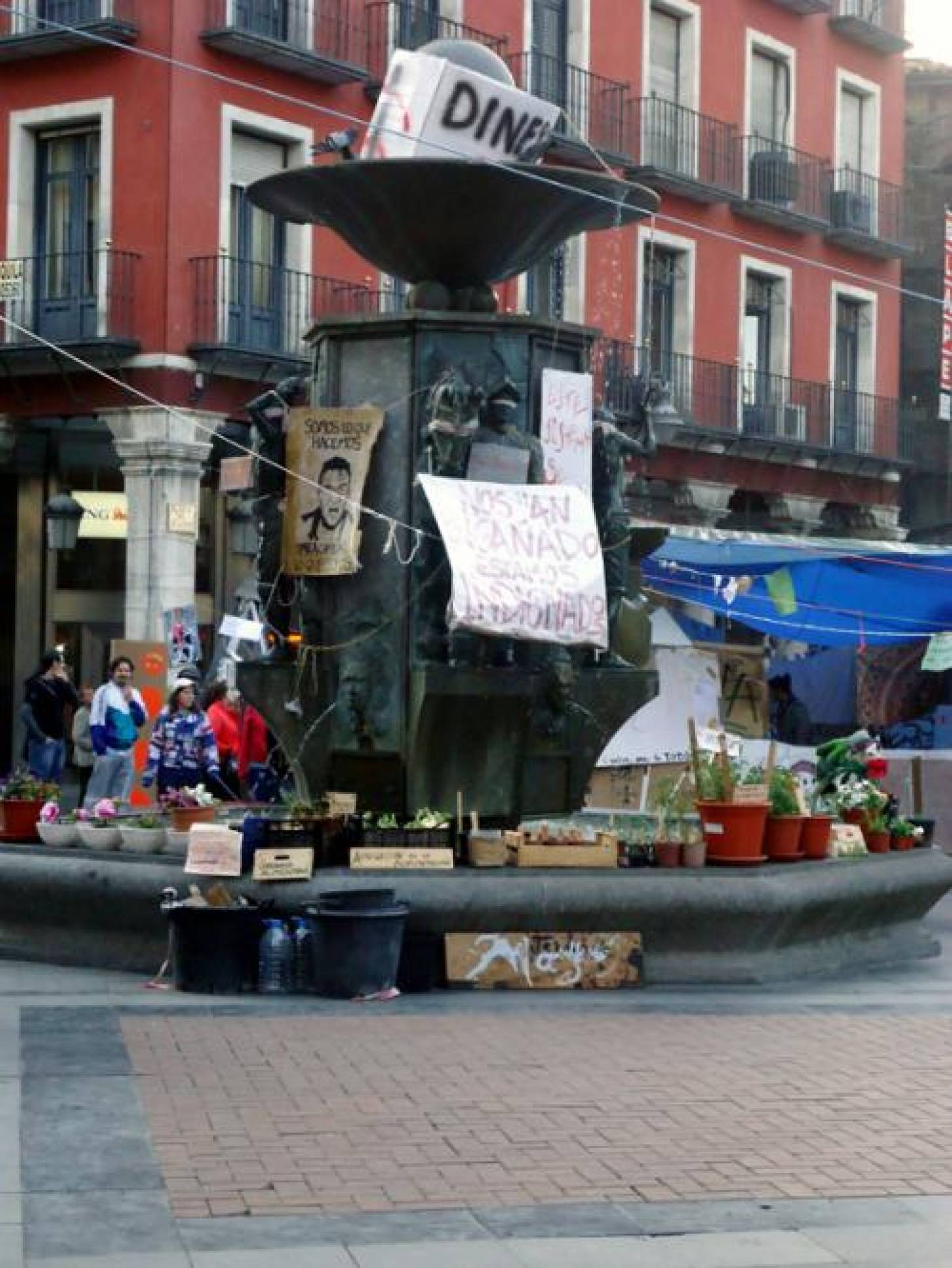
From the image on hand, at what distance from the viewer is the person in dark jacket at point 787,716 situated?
91.9 feet

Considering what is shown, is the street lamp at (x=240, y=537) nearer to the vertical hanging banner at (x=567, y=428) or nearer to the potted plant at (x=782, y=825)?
the vertical hanging banner at (x=567, y=428)

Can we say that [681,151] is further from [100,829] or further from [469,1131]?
[469,1131]

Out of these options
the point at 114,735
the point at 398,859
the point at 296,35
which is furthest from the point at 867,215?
the point at 398,859

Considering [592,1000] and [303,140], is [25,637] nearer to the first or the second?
[303,140]

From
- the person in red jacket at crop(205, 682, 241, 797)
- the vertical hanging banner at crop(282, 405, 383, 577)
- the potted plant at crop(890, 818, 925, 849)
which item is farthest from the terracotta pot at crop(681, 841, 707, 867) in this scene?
the person in red jacket at crop(205, 682, 241, 797)

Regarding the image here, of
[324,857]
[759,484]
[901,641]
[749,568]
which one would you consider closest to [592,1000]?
[324,857]

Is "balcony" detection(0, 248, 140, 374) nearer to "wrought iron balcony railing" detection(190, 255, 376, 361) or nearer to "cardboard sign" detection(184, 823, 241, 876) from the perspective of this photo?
"wrought iron balcony railing" detection(190, 255, 376, 361)

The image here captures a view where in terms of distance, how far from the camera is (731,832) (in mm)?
13320

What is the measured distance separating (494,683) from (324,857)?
4.91ft

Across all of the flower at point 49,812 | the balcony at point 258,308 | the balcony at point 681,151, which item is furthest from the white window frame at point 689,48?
the flower at point 49,812

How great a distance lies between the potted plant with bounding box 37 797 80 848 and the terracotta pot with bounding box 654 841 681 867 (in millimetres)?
3172

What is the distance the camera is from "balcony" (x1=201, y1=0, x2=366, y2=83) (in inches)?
1117

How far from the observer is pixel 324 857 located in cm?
1277

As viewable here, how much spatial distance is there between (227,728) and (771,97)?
23.2m
